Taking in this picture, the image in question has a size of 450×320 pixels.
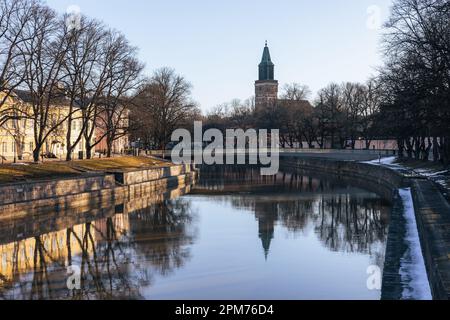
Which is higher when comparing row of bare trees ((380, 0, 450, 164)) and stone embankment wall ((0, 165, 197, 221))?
row of bare trees ((380, 0, 450, 164))

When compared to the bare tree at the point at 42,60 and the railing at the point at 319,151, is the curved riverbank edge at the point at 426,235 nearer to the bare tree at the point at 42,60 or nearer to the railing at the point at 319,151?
the bare tree at the point at 42,60

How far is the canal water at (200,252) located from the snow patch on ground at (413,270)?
3.16 ft

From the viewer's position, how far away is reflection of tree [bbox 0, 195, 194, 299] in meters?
15.9

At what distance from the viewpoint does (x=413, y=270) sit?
15.4 meters

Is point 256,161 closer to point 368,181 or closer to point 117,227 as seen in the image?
point 368,181

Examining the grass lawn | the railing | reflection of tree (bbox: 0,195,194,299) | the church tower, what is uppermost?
the church tower

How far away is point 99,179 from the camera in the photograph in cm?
3866

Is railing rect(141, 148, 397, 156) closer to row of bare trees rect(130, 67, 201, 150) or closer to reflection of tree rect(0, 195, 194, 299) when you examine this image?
row of bare trees rect(130, 67, 201, 150)

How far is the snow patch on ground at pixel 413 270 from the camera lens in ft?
43.8

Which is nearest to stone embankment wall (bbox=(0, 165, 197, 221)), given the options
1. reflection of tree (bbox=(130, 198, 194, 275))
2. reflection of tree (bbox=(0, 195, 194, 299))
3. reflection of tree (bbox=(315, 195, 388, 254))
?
reflection of tree (bbox=(0, 195, 194, 299))

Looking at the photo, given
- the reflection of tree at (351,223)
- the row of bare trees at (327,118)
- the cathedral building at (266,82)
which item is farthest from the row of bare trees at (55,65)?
the cathedral building at (266,82)

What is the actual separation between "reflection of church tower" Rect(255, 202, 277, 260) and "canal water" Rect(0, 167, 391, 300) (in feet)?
0.17

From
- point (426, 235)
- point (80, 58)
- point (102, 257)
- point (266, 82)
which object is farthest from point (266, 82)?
point (426, 235)

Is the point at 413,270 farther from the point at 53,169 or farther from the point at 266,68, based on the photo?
the point at 266,68
